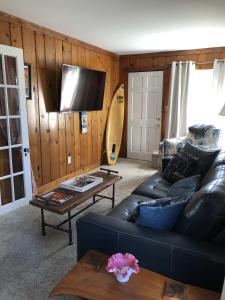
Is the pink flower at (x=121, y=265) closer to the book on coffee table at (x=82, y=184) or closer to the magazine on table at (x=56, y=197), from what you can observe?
the magazine on table at (x=56, y=197)

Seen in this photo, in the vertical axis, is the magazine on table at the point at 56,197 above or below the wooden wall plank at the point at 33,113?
below

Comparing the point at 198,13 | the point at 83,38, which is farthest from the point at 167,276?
the point at 83,38

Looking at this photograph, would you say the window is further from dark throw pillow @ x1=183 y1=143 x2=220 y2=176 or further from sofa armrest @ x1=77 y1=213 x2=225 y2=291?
sofa armrest @ x1=77 y1=213 x2=225 y2=291

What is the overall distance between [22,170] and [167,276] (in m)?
2.37

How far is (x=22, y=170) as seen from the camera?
3135 mm

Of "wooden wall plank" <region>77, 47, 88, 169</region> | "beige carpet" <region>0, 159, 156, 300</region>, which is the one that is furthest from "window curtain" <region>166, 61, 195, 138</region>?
"beige carpet" <region>0, 159, 156, 300</region>

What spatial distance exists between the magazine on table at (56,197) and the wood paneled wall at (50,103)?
1.15 meters

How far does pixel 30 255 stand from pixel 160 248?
55.4 inches

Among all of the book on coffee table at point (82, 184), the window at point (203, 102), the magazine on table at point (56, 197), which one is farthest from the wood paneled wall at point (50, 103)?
the window at point (203, 102)

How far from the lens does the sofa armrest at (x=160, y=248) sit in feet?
3.94

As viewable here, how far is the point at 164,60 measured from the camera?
193 inches

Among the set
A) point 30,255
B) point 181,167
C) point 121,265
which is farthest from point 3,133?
point 121,265

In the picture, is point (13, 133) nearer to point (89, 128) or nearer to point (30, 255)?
point (30, 255)

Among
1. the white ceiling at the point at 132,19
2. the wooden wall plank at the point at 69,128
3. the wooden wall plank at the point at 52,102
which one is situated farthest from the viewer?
the wooden wall plank at the point at 69,128
